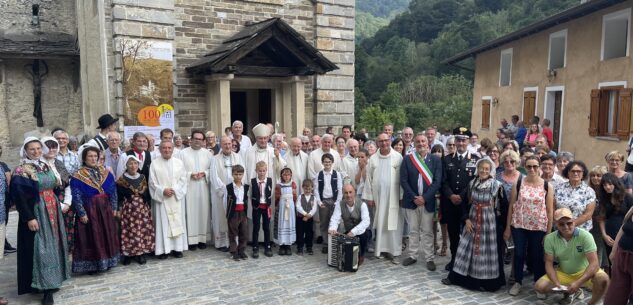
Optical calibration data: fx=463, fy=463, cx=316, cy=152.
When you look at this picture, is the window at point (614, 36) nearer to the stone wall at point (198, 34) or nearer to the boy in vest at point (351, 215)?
the stone wall at point (198, 34)

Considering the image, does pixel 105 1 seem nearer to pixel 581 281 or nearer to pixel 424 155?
pixel 424 155

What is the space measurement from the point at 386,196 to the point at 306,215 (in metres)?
1.16

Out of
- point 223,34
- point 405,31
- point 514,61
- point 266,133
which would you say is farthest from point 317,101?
point 405,31

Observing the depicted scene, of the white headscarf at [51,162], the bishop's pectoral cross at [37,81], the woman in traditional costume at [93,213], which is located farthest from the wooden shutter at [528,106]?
the bishop's pectoral cross at [37,81]

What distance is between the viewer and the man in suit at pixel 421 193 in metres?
5.97

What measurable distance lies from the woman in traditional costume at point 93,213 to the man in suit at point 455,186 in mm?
4207

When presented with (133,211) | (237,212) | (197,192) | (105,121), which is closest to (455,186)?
(237,212)

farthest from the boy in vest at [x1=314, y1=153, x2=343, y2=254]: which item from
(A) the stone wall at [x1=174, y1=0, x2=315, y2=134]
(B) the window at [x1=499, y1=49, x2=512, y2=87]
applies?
(B) the window at [x1=499, y1=49, x2=512, y2=87]

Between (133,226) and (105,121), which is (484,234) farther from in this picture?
(105,121)

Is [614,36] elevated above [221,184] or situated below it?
above

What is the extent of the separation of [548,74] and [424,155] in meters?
10.3

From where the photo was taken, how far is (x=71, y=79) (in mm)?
14266

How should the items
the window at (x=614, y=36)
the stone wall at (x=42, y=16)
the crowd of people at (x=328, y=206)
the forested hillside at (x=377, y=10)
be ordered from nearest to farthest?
the crowd of people at (x=328, y=206) < the window at (x=614, y=36) < the stone wall at (x=42, y=16) < the forested hillside at (x=377, y=10)

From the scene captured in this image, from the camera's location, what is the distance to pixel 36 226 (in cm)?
481
